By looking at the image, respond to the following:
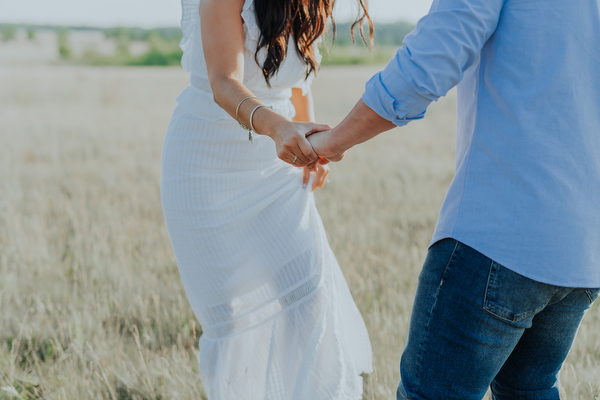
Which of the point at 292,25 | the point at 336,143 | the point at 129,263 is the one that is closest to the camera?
the point at 336,143

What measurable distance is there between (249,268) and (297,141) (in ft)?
2.14

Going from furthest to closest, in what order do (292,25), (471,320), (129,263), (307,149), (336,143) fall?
(129,263)
(292,25)
(307,149)
(336,143)
(471,320)

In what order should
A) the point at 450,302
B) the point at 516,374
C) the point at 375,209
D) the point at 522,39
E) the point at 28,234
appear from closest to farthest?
the point at 522,39
the point at 450,302
the point at 516,374
the point at 28,234
the point at 375,209

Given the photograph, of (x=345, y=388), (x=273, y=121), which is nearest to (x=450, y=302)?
(x=273, y=121)

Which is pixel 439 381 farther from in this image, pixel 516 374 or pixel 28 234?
pixel 28 234

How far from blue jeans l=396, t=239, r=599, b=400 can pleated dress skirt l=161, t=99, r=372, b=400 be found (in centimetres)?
75

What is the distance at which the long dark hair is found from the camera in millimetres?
2045

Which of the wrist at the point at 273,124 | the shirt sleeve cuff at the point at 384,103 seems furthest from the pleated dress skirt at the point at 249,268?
the shirt sleeve cuff at the point at 384,103

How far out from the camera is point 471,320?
134 cm

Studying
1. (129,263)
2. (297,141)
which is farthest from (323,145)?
(129,263)

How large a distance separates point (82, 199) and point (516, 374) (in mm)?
4876

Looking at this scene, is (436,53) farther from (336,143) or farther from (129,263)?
(129,263)

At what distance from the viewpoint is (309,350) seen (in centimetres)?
214

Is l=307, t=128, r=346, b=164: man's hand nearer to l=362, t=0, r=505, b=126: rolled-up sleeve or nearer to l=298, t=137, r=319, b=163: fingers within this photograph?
l=298, t=137, r=319, b=163: fingers
